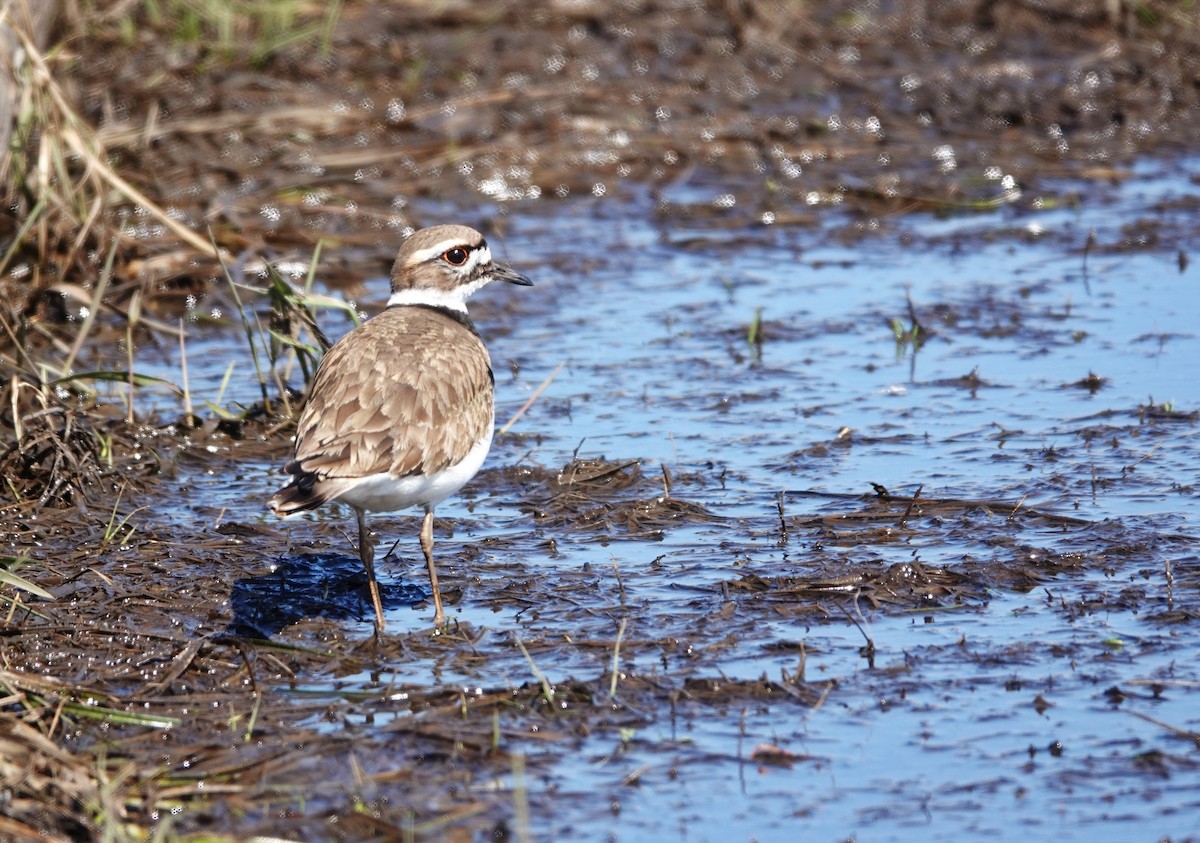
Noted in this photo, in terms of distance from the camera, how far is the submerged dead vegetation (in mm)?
5312

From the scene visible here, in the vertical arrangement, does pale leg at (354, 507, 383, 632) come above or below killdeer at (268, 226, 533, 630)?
below

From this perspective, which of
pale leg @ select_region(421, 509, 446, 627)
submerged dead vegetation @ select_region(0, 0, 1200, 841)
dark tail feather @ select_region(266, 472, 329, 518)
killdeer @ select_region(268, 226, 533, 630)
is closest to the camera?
submerged dead vegetation @ select_region(0, 0, 1200, 841)

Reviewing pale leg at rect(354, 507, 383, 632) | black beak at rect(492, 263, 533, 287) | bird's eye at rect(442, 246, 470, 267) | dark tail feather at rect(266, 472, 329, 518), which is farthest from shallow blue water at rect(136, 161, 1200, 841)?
bird's eye at rect(442, 246, 470, 267)

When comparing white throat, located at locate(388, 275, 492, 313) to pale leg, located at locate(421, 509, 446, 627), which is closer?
pale leg, located at locate(421, 509, 446, 627)

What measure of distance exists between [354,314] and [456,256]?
3.35ft

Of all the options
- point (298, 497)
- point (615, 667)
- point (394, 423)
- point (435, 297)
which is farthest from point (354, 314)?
point (615, 667)

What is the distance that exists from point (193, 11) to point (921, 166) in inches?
236

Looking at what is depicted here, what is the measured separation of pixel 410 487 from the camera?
629cm

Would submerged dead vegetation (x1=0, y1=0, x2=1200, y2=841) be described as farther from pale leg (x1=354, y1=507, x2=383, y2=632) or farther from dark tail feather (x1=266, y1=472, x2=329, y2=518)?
dark tail feather (x1=266, y1=472, x2=329, y2=518)

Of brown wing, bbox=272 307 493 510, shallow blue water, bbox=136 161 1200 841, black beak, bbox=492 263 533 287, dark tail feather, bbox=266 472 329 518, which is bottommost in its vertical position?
shallow blue water, bbox=136 161 1200 841

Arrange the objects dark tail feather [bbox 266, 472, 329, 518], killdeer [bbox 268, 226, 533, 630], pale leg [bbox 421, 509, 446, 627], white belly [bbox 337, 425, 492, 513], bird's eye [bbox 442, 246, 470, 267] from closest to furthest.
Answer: dark tail feather [bbox 266, 472, 329, 518] < killdeer [bbox 268, 226, 533, 630] < white belly [bbox 337, 425, 492, 513] < pale leg [bbox 421, 509, 446, 627] < bird's eye [bbox 442, 246, 470, 267]

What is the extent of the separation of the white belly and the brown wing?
4cm

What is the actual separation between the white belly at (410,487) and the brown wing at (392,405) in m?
0.04

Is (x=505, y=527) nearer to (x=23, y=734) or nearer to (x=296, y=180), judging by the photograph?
(x=23, y=734)
